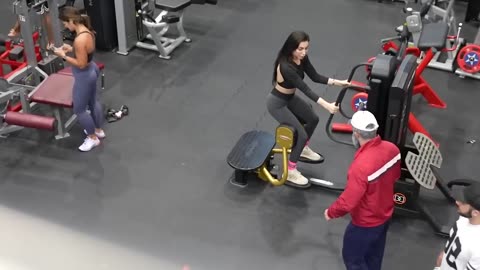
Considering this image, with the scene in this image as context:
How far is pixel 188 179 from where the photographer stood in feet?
17.9

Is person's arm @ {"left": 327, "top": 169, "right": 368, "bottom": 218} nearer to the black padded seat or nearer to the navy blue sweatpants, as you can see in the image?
the navy blue sweatpants

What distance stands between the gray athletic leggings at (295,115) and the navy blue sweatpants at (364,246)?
4.14ft

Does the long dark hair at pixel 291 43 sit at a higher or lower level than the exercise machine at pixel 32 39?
higher

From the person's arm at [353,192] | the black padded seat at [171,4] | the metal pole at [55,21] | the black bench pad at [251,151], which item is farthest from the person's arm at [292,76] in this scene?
the black padded seat at [171,4]

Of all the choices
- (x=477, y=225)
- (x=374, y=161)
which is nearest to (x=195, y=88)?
(x=374, y=161)

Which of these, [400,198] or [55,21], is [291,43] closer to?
[400,198]

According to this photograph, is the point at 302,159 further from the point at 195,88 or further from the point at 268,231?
the point at 195,88

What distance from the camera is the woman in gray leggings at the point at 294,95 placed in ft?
15.4

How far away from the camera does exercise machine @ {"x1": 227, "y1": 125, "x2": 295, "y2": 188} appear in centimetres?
506

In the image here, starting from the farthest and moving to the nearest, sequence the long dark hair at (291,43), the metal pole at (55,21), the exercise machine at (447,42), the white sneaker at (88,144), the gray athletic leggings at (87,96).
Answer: the exercise machine at (447,42) → the metal pole at (55,21) → the white sneaker at (88,144) → the gray athletic leggings at (87,96) → the long dark hair at (291,43)

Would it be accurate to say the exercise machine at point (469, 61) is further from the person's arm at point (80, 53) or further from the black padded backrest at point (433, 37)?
the person's arm at point (80, 53)

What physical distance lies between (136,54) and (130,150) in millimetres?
2174

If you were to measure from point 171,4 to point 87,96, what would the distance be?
2138 mm

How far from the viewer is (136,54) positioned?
7.61 metres
